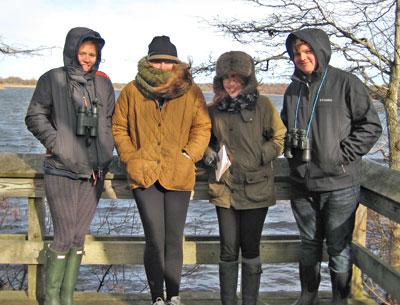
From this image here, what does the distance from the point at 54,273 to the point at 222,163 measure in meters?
1.42

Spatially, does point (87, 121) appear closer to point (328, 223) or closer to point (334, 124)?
point (334, 124)

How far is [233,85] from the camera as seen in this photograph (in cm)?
392

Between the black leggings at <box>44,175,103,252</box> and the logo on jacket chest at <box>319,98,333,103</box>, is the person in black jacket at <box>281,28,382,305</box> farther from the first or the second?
the black leggings at <box>44,175,103,252</box>

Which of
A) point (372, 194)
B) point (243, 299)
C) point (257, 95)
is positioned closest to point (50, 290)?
point (243, 299)

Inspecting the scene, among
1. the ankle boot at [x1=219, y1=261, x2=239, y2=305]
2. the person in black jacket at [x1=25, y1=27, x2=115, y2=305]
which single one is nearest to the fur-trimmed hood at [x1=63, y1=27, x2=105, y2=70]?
the person in black jacket at [x1=25, y1=27, x2=115, y2=305]

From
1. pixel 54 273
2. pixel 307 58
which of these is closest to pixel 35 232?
pixel 54 273

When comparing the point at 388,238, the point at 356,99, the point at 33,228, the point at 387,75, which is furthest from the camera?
the point at 387,75

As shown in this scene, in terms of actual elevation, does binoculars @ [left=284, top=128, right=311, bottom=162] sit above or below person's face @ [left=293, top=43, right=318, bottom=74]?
below

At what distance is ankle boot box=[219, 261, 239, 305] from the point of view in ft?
13.0

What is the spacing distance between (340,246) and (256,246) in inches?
23.6

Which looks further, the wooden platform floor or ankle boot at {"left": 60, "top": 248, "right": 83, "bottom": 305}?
the wooden platform floor

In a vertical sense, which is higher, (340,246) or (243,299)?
(340,246)

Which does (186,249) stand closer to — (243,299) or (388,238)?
(243,299)

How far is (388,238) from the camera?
824 cm
